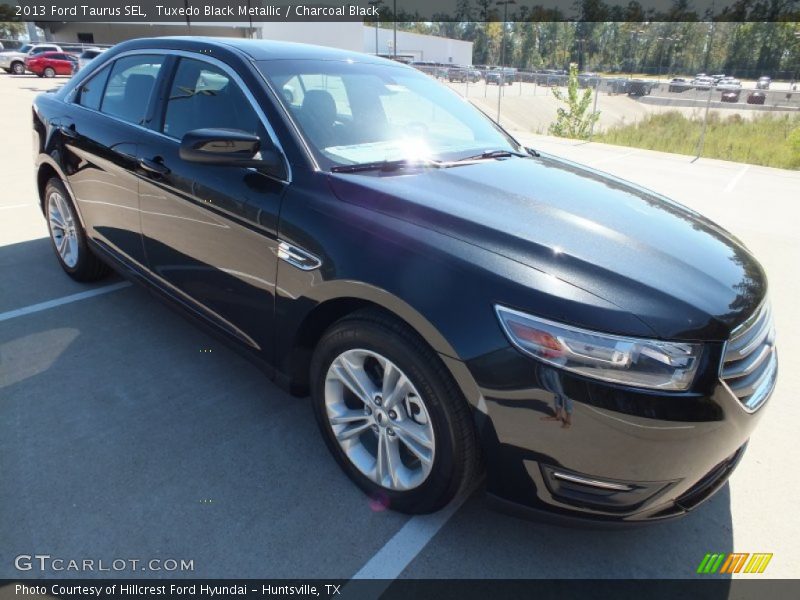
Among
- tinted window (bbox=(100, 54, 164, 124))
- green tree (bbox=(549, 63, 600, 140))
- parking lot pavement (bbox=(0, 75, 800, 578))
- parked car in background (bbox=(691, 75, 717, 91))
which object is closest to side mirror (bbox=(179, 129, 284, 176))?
tinted window (bbox=(100, 54, 164, 124))

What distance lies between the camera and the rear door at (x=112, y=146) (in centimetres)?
328

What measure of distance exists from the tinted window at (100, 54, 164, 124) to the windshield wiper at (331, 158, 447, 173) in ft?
5.22

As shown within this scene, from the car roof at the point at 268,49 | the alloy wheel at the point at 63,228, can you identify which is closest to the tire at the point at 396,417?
the car roof at the point at 268,49

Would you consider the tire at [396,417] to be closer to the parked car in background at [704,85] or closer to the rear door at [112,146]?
the rear door at [112,146]

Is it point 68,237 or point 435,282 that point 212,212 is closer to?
point 435,282

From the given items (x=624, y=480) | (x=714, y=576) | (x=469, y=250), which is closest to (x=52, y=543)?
(x=469, y=250)

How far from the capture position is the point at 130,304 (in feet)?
13.3

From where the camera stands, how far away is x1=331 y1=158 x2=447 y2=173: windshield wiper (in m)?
2.41

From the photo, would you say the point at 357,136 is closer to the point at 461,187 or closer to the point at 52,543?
the point at 461,187

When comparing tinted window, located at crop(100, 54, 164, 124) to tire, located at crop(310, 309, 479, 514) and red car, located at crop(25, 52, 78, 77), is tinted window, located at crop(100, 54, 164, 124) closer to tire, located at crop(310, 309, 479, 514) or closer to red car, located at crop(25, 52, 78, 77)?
tire, located at crop(310, 309, 479, 514)

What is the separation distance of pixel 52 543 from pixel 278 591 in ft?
2.89

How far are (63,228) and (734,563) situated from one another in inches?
185

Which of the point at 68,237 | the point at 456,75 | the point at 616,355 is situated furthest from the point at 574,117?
the point at 456,75

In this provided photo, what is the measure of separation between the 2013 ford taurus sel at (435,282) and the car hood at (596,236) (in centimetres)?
1
